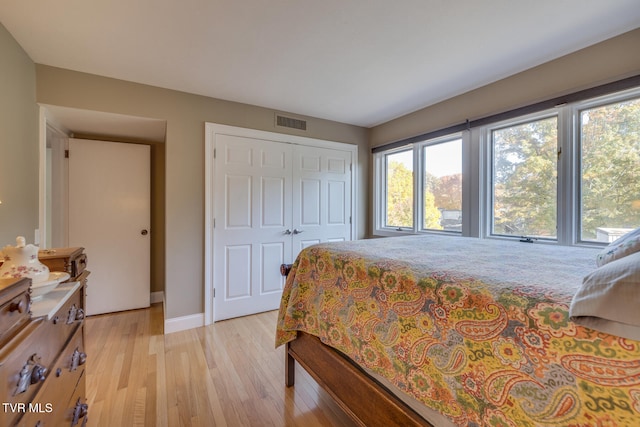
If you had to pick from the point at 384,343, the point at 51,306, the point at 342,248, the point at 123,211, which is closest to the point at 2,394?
the point at 51,306

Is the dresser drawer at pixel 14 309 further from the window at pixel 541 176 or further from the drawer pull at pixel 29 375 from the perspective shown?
the window at pixel 541 176

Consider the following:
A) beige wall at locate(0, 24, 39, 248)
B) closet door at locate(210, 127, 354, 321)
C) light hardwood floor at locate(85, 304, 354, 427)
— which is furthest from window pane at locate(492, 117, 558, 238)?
beige wall at locate(0, 24, 39, 248)

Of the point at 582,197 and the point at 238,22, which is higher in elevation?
the point at 238,22

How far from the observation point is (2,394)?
1.84 feet

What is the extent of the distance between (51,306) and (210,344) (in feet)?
5.60

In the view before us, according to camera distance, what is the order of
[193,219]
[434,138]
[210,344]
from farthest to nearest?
[434,138]
[193,219]
[210,344]

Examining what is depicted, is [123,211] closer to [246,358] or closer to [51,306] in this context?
[246,358]

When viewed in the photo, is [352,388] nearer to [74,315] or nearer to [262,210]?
[74,315]

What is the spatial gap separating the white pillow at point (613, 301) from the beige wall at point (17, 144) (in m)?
2.77

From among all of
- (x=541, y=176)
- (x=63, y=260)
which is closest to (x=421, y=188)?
(x=541, y=176)

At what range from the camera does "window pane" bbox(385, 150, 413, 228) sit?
3498 mm

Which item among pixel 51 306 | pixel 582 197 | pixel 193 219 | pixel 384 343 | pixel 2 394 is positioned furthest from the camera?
pixel 193 219

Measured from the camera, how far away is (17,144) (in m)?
1.83

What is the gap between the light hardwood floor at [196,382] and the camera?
59.4 inches
